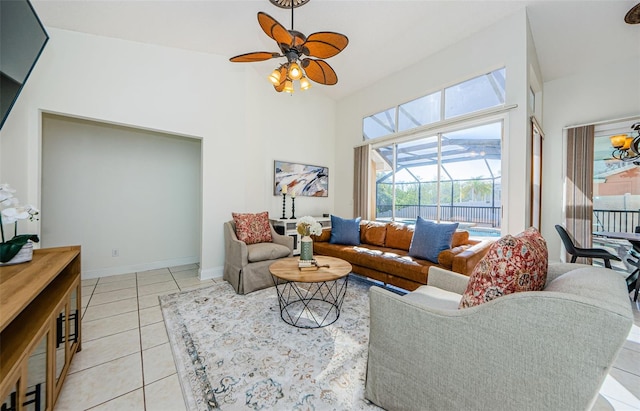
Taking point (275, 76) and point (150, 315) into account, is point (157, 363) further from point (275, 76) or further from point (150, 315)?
point (275, 76)

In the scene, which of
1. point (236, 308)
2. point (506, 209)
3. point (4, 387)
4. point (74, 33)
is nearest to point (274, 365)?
point (236, 308)

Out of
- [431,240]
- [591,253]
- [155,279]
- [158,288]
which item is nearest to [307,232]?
[431,240]

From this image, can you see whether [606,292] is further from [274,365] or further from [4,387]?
[4,387]

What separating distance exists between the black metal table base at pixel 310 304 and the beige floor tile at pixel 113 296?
1.76 metres

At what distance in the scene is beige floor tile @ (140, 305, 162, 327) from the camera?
2188 mm

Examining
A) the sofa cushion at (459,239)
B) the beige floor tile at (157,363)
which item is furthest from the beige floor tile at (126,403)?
the sofa cushion at (459,239)

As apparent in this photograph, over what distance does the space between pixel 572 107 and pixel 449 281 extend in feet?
14.1

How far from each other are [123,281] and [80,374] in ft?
6.56

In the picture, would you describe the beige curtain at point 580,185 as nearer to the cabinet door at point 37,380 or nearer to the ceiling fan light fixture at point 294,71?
the ceiling fan light fixture at point 294,71

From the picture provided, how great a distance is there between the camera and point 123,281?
3.18m

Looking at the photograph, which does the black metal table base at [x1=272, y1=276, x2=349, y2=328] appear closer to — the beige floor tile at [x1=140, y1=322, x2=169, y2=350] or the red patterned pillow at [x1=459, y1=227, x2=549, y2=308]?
the beige floor tile at [x1=140, y1=322, x2=169, y2=350]

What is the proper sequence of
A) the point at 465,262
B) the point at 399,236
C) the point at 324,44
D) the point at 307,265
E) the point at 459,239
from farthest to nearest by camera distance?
the point at 399,236 → the point at 459,239 → the point at 307,265 → the point at 465,262 → the point at 324,44

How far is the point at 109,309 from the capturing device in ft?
7.88

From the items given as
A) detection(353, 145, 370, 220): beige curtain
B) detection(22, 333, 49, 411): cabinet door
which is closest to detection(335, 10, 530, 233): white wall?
detection(353, 145, 370, 220): beige curtain
